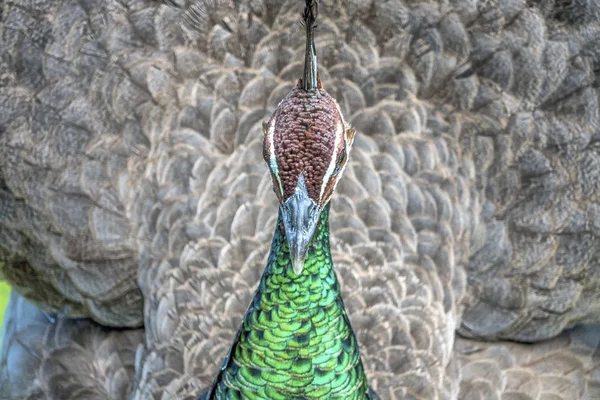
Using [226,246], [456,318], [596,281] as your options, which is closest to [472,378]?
[456,318]

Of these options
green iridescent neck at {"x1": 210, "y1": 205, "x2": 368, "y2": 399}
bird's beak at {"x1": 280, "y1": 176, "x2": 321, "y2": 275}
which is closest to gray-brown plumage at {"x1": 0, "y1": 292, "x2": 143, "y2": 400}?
green iridescent neck at {"x1": 210, "y1": 205, "x2": 368, "y2": 399}

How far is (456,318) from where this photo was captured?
4.04 metres

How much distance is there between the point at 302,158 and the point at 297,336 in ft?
1.87

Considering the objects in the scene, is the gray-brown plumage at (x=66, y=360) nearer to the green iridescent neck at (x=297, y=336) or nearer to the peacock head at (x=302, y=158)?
the green iridescent neck at (x=297, y=336)

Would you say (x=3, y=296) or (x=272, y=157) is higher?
(x=272, y=157)

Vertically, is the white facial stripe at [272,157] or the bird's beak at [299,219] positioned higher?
the white facial stripe at [272,157]

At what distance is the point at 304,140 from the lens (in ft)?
9.05

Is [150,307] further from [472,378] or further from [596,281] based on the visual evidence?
[596,281]

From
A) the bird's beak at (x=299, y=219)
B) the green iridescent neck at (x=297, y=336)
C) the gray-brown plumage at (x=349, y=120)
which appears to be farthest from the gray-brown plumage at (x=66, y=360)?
the bird's beak at (x=299, y=219)

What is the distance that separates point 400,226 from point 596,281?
89cm

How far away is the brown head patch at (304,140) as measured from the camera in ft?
9.01

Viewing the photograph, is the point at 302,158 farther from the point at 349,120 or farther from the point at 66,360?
the point at 66,360

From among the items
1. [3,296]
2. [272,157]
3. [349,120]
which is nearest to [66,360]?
[349,120]

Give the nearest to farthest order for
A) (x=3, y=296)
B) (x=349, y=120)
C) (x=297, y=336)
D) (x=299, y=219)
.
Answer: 1. (x=299, y=219)
2. (x=297, y=336)
3. (x=349, y=120)
4. (x=3, y=296)
